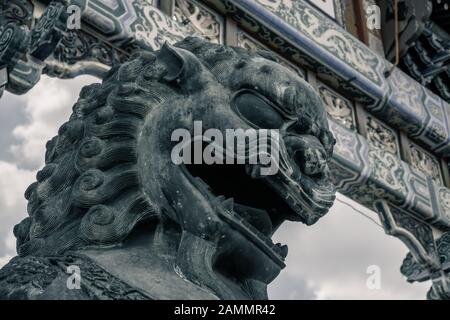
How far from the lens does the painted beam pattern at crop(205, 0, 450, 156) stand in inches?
103

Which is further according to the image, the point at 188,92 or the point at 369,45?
the point at 369,45

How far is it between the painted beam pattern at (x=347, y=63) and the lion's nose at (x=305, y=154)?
163 cm

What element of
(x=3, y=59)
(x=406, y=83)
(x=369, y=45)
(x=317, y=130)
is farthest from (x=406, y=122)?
(x=317, y=130)

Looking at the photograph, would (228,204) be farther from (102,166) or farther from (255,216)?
(102,166)

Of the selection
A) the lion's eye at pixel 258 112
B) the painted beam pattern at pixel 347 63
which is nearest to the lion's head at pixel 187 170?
the lion's eye at pixel 258 112

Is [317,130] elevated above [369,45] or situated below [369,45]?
below

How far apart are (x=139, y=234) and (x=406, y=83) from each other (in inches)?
94.3

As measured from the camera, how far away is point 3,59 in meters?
1.64

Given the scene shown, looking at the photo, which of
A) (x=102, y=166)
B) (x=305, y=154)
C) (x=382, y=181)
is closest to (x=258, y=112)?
(x=305, y=154)

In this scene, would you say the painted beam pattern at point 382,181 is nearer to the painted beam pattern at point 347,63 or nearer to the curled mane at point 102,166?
the painted beam pattern at point 347,63

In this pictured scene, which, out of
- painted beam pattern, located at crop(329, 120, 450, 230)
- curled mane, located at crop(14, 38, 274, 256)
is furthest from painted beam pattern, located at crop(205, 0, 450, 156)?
curled mane, located at crop(14, 38, 274, 256)
